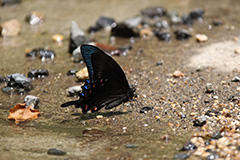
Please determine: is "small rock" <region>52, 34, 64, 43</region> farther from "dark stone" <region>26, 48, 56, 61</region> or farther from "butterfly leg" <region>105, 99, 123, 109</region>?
"butterfly leg" <region>105, 99, 123, 109</region>

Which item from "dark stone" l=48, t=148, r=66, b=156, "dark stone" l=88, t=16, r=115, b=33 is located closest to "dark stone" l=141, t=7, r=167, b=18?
"dark stone" l=88, t=16, r=115, b=33

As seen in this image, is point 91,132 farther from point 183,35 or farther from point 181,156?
point 183,35

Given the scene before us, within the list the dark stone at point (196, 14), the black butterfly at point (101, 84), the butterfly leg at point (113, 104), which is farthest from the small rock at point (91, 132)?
the dark stone at point (196, 14)

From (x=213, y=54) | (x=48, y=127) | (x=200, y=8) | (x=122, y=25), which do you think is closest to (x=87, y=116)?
(x=48, y=127)

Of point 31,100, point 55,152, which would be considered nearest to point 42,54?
point 31,100

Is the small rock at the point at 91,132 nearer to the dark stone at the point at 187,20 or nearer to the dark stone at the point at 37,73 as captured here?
the dark stone at the point at 37,73

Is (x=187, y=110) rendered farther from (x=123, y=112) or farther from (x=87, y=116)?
(x=87, y=116)
